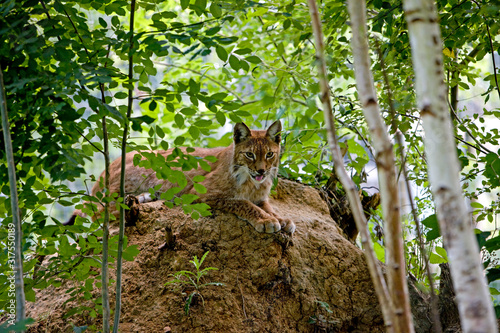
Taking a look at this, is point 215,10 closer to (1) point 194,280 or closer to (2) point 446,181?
(2) point 446,181

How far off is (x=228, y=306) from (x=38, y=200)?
1508mm

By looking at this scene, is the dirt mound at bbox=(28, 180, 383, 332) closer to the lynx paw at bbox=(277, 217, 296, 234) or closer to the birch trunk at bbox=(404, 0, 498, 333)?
the lynx paw at bbox=(277, 217, 296, 234)

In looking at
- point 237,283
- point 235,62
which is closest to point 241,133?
point 237,283

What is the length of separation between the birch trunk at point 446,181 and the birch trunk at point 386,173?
184 mm

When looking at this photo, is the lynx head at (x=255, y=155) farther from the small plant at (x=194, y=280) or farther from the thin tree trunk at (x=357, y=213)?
the thin tree trunk at (x=357, y=213)

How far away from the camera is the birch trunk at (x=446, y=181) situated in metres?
1.04

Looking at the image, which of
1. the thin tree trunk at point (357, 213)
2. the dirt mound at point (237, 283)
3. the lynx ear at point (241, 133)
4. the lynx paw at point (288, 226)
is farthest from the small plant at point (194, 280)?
the thin tree trunk at point (357, 213)

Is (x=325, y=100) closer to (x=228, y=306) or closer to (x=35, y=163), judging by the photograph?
(x=35, y=163)

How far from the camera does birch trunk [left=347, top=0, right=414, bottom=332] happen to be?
4.30ft

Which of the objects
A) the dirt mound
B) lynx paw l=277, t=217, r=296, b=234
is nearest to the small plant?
the dirt mound

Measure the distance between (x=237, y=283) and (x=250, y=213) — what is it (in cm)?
64

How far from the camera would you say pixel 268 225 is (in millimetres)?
3582

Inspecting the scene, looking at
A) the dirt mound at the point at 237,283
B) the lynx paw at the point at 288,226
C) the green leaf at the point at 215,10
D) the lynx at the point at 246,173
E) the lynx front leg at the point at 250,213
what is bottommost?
the dirt mound at the point at 237,283

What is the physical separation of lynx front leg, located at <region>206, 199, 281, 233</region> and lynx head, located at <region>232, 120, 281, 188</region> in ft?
1.14
